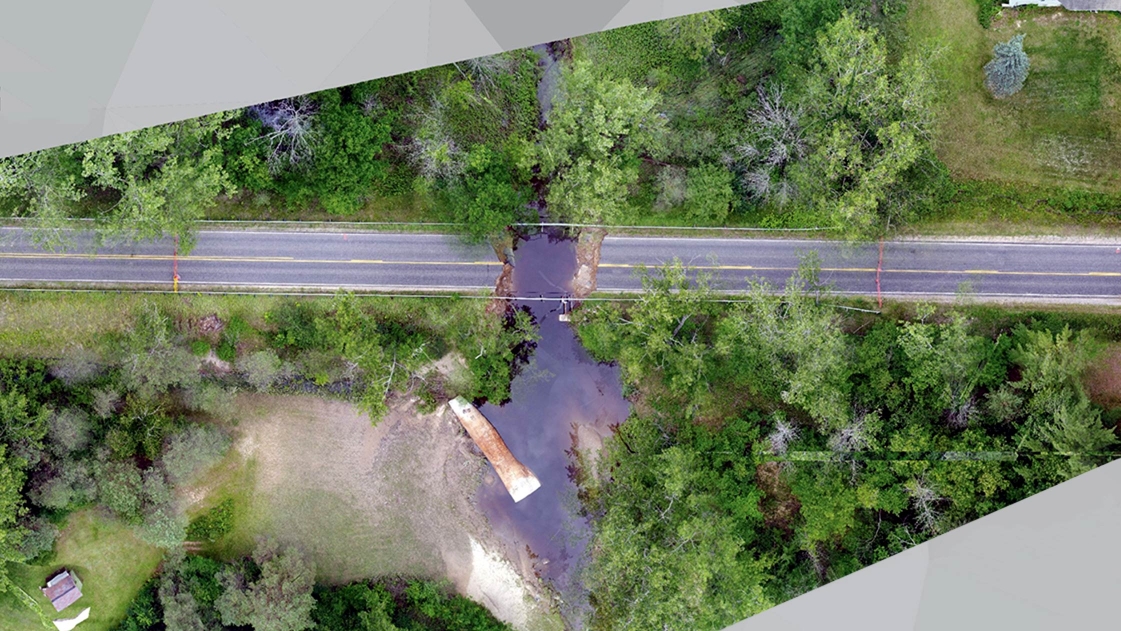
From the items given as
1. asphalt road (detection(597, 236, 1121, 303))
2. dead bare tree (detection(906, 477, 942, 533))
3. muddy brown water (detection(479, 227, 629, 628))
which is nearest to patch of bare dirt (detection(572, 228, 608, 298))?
muddy brown water (detection(479, 227, 629, 628))

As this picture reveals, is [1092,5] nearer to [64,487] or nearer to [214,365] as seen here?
[214,365]

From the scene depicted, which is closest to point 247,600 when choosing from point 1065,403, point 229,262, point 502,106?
point 229,262

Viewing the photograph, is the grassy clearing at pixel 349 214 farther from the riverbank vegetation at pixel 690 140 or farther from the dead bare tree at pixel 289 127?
the dead bare tree at pixel 289 127

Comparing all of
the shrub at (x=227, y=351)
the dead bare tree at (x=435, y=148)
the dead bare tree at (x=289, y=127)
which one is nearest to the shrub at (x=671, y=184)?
the dead bare tree at (x=435, y=148)

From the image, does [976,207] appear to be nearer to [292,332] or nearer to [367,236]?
[367,236]

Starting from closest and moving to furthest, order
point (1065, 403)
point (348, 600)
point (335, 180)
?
point (1065, 403), point (335, 180), point (348, 600)

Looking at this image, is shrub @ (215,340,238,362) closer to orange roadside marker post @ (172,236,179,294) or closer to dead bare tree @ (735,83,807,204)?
orange roadside marker post @ (172,236,179,294)
